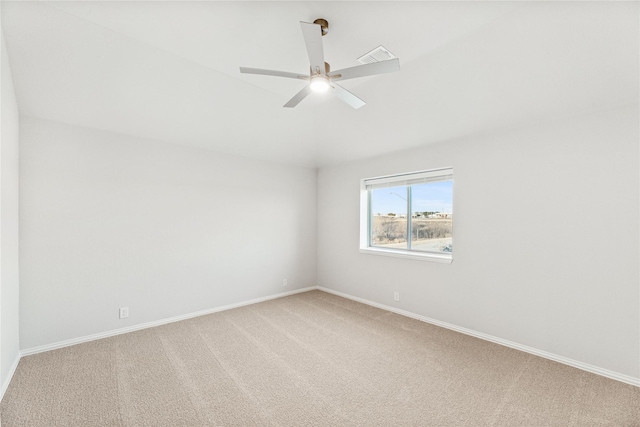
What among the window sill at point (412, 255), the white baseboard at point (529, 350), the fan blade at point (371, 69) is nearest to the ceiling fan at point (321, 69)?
the fan blade at point (371, 69)

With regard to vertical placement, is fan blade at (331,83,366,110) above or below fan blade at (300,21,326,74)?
below

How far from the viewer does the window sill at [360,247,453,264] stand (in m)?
3.52

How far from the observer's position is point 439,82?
2.69m

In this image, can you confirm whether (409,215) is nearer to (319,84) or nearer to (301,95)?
(301,95)

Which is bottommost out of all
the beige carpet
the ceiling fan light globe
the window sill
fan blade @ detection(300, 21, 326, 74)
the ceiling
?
the beige carpet

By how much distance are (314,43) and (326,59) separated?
0.96 metres

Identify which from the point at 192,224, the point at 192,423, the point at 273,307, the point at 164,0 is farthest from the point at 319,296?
the point at 164,0

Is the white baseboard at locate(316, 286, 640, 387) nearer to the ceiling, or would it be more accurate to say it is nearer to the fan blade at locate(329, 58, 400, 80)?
the ceiling

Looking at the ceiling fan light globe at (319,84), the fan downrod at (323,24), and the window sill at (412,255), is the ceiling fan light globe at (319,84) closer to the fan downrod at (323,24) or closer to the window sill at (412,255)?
the fan downrod at (323,24)

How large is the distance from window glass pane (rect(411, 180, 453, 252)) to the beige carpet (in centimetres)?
119

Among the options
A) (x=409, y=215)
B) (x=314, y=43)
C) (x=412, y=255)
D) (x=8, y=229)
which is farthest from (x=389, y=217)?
(x=8, y=229)

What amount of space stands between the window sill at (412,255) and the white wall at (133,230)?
1.57 meters

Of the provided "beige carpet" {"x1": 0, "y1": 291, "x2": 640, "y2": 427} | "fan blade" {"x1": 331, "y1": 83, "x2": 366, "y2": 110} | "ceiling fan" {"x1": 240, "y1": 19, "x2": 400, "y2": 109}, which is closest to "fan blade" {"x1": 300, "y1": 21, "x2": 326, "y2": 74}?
"ceiling fan" {"x1": 240, "y1": 19, "x2": 400, "y2": 109}

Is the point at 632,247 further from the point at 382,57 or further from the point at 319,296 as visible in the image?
the point at 319,296
